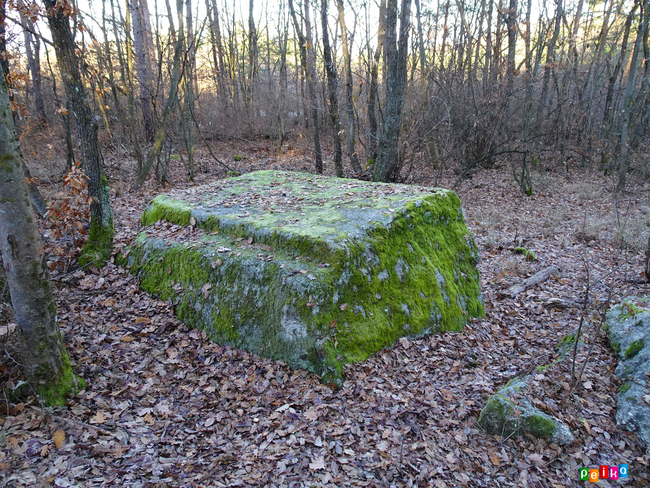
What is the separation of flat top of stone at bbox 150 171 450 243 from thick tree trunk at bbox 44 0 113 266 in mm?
1031

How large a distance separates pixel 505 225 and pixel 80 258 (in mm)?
10000

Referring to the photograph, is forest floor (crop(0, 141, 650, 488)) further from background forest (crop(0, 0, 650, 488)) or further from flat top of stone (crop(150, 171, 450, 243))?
flat top of stone (crop(150, 171, 450, 243))

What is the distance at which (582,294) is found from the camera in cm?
619

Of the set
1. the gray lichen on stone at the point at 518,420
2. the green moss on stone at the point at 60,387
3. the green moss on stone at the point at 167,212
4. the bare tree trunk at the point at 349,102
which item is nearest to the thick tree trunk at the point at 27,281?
the green moss on stone at the point at 60,387

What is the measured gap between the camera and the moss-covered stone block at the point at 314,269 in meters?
4.23

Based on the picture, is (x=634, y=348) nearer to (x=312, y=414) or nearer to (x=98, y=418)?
(x=312, y=414)

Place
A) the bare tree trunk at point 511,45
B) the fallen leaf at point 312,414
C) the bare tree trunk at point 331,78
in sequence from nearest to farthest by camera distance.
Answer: the fallen leaf at point 312,414
the bare tree trunk at point 331,78
the bare tree trunk at point 511,45

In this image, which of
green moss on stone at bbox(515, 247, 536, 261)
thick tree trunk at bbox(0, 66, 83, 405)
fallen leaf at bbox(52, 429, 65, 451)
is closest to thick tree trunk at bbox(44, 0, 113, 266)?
thick tree trunk at bbox(0, 66, 83, 405)

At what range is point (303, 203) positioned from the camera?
627 centimetres

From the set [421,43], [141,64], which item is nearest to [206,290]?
[141,64]

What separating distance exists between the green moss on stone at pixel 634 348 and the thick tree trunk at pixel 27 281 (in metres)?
5.59

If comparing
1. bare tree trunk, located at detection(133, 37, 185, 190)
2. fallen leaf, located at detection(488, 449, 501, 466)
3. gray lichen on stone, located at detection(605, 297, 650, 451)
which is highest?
bare tree trunk, located at detection(133, 37, 185, 190)

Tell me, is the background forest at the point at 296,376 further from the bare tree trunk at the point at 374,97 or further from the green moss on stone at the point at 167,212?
the bare tree trunk at the point at 374,97

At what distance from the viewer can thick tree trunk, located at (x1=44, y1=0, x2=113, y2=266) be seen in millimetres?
5164
